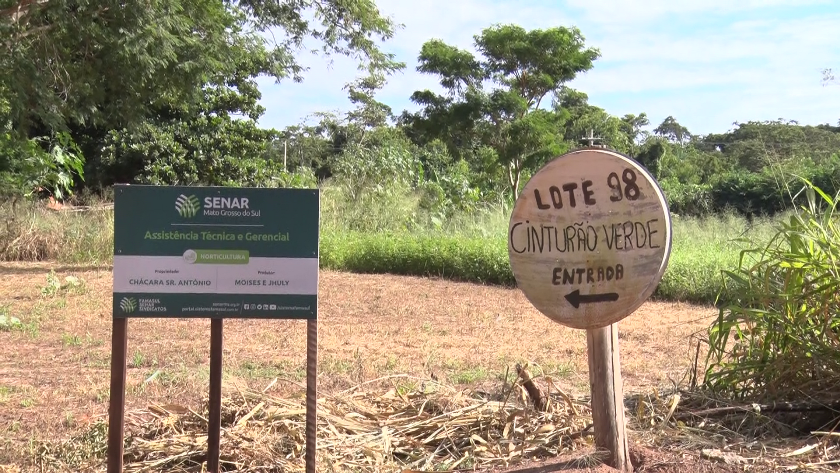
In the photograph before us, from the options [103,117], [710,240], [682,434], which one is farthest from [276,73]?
[682,434]

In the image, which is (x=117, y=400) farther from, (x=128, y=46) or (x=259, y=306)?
(x=128, y=46)

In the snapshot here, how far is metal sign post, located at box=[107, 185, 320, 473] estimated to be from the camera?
3.30 metres

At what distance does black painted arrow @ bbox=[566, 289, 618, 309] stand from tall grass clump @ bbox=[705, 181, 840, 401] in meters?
1.40

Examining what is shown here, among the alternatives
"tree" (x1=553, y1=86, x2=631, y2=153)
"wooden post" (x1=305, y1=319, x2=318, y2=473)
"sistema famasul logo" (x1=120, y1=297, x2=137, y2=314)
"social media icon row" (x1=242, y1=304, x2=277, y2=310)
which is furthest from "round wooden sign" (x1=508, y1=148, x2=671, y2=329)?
"tree" (x1=553, y1=86, x2=631, y2=153)

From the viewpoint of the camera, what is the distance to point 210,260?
10.9 ft

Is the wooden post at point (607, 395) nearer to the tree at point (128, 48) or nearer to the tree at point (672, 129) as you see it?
the tree at point (128, 48)

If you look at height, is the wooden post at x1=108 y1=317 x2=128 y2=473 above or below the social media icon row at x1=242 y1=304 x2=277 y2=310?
below

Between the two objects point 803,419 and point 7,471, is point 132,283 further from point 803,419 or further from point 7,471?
point 803,419

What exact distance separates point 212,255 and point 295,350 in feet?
12.1

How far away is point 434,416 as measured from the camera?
13.3 ft

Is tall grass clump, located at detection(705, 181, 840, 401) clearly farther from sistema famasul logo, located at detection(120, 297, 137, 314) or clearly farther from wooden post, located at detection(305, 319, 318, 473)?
sistema famasul logo, located at detection(120, 297, 137, 314)

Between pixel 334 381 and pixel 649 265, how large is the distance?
10.00 feet

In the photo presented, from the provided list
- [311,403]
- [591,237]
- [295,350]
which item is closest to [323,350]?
[295,350]

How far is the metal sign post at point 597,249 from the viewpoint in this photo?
2.98 m
